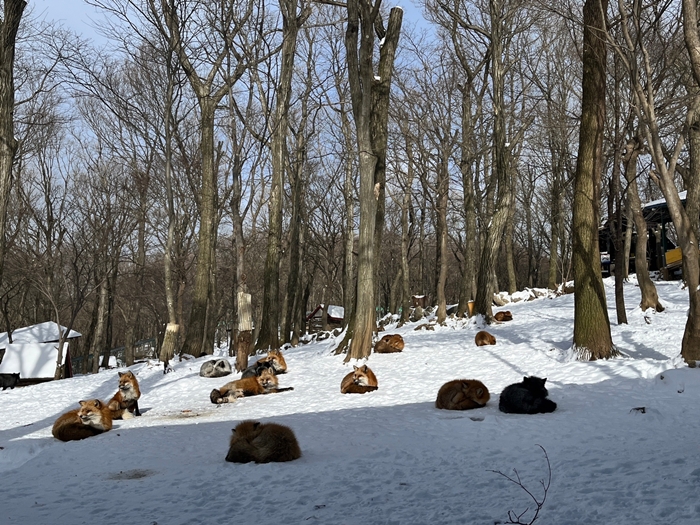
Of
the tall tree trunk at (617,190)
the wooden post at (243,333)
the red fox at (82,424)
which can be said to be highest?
the tall tree trunk at (617,190)

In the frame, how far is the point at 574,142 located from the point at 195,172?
18917 millimetres

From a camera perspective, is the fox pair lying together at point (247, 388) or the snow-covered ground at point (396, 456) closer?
the snow-covered ground at point (396, 456)

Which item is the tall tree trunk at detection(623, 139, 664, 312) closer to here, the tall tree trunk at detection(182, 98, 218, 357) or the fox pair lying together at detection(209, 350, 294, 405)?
the fox pair lying together at detection(209, 350, 294, 405)

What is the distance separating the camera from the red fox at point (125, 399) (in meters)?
10.1

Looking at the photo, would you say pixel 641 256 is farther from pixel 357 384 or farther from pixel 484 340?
pixel 357 384

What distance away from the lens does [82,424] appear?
8312mm

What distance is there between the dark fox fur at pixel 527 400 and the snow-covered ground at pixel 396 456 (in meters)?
0.18

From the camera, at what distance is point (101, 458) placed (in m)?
6.98

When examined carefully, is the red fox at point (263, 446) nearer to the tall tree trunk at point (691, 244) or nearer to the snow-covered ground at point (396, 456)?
the snow-covered ground at point (396, 456)

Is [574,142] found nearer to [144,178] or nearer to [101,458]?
[144,178]

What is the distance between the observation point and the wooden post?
15265 millimetres

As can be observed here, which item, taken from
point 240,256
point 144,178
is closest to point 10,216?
point 144,178

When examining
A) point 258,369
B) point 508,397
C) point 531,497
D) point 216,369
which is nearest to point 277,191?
point 216,369

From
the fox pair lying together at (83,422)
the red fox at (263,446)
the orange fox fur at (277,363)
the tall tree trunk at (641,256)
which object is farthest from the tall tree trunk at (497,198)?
the red fox at (263,446)
